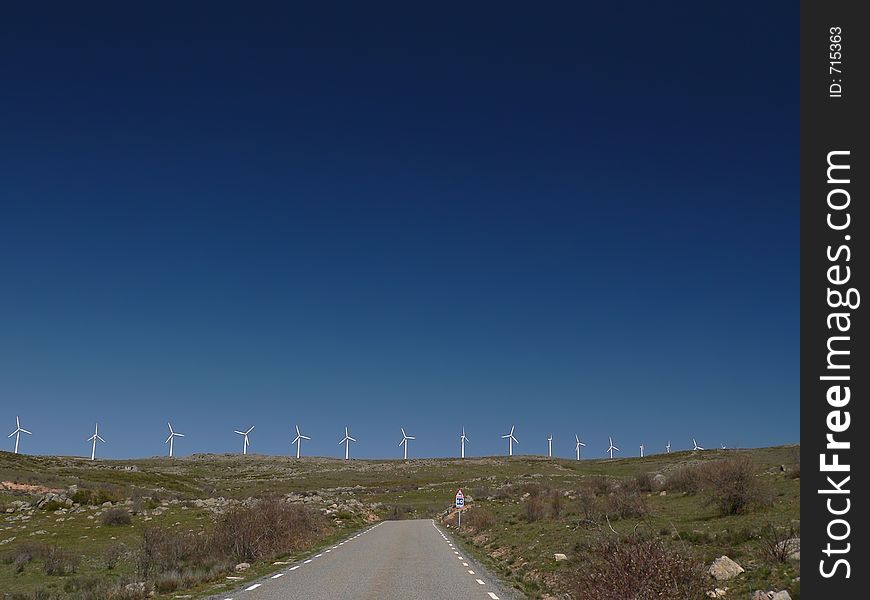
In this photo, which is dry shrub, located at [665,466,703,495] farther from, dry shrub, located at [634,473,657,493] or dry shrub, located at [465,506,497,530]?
dry shrub, located at [465,506,497,530]

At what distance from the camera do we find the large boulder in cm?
1680

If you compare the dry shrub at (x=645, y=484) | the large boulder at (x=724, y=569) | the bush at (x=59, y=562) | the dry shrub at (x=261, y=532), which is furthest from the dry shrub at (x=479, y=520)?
the large boulder at (x=724, y=569)

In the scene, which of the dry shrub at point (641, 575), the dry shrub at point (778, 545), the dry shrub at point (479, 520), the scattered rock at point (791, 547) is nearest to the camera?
the dry shrub at point (641, 575)

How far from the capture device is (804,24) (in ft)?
42.7

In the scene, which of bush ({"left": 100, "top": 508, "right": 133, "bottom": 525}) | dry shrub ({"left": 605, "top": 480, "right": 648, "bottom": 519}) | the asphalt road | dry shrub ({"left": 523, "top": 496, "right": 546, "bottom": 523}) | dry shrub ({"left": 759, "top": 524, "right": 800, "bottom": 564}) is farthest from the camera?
bush ({"left": 100, "top": 508, "right": 133, "bottom": 525})

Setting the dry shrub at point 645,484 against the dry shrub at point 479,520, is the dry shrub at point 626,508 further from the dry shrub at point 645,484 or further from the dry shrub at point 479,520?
the dry shrub at point 645,484

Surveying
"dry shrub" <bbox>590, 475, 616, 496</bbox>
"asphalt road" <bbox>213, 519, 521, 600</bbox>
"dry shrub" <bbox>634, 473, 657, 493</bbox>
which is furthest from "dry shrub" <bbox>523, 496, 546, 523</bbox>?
"asphalt road" <bbox>213, 519, 521, 600</bbox>

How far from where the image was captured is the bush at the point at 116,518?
45.1 m

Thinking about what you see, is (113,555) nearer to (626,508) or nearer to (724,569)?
(626,508)

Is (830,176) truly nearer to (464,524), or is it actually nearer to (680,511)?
(680,511)

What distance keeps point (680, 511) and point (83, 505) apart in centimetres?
4452

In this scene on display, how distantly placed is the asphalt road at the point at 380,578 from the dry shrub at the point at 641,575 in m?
4.27

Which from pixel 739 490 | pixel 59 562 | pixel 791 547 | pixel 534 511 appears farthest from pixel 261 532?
pixel 791 547

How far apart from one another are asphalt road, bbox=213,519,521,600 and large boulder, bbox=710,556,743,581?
455 centimetres
